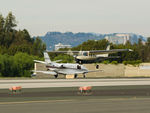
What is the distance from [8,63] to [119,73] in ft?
84.5

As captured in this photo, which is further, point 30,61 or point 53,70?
point 30,61

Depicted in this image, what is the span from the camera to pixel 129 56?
16062cm

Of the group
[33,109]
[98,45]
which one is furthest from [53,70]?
[98,45]

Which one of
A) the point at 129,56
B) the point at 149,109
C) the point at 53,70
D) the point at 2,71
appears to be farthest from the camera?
the point at 129,56

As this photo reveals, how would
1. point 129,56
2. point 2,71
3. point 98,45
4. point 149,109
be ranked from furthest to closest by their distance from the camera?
point 98,45 < point 129,56 < point 2,71 < point 149,109

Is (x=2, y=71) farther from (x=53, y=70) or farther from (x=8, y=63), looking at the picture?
(x=53, y=70)

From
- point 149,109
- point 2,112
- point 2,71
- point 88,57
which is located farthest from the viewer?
point 88,57

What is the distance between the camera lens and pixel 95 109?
840 inches

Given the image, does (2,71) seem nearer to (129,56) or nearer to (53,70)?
(53,70)

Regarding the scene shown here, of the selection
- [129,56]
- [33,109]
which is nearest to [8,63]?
A: [33,109]

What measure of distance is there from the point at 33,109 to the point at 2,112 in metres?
2.02

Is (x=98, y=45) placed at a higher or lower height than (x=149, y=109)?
higher

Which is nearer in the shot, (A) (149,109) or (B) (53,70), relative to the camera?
(A) (149,109)

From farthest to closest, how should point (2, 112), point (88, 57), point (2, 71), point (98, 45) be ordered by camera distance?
point (98, 45)
point (88, 57)
point (2, 71)
point (2, 112)
